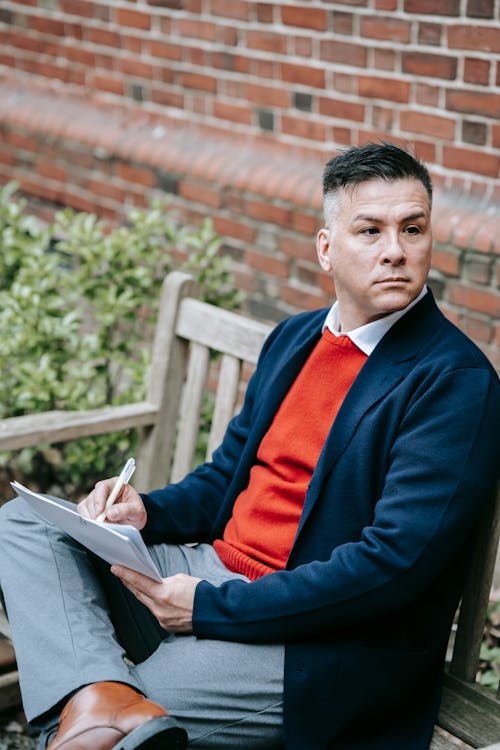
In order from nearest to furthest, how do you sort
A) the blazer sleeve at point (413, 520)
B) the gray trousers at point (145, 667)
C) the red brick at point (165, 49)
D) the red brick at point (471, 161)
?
the blazer sleeve at point (413, 520), the gray trousers at point (145, 667), the red brick at point (471, 161), the red brick at point (165, 49)

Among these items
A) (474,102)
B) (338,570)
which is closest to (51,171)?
(474,102)

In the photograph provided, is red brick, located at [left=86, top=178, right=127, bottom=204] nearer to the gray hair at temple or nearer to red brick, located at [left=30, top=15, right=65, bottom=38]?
red brick, located at [left=30, top=15, right=65, bottom=38]

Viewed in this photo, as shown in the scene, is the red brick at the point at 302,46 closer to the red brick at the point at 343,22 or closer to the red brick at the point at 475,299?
the red brick at the point at 343,22

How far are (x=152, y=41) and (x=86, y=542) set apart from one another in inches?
124

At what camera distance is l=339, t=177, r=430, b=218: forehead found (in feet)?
8.11

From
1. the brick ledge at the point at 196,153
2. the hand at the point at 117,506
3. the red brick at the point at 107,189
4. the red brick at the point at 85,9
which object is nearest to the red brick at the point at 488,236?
the brick ledge at the point at 196,153

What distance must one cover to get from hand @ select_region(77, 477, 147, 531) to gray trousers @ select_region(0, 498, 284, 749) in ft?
0.53

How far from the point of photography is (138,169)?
5277 mm

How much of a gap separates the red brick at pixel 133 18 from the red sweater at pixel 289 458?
285cm

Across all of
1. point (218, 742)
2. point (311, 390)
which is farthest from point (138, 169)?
point (218, 742)

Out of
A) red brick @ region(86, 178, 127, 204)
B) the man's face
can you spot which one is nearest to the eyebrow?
the man's face

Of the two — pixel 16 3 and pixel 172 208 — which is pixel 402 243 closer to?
pixel 172 208

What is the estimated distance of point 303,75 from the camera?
4.39 metres

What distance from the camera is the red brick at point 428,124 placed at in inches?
152
